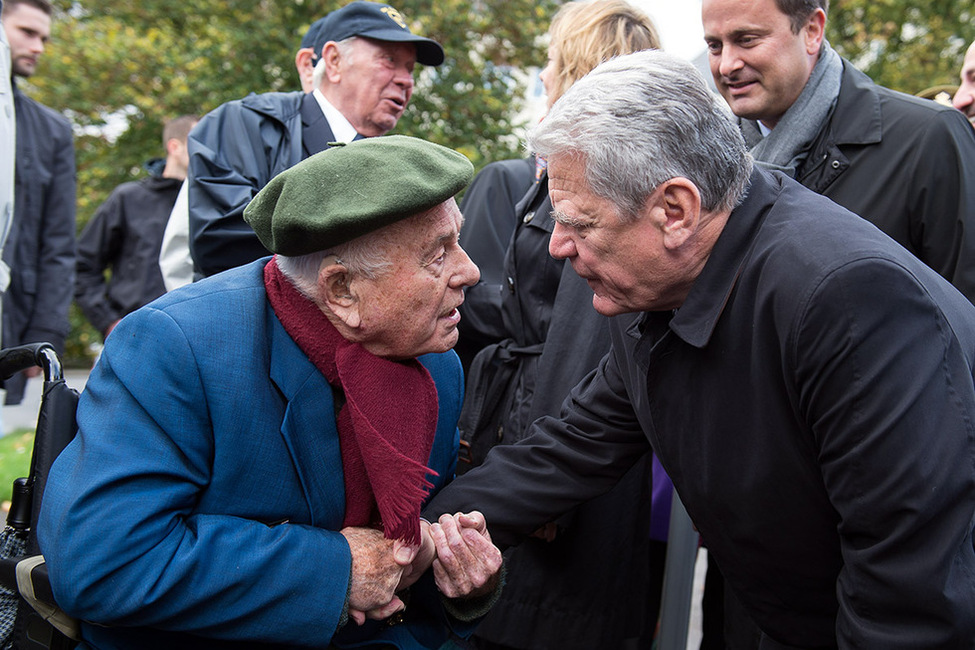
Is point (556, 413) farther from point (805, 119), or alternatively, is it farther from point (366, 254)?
point (805, 119)

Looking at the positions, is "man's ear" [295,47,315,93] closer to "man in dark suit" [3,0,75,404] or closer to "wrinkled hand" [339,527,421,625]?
"man in dark suit" [3,0,75,404]

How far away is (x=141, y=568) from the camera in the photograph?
1.76 m

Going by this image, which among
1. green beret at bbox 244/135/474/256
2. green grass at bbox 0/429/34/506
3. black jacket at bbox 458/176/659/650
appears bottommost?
green grass at bbox 0/429/34/506

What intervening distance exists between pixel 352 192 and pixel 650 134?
0.63m

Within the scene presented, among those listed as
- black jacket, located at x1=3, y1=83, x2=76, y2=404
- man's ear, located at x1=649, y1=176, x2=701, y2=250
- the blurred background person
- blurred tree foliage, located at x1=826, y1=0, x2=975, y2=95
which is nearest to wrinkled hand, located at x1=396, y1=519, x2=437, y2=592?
man's ear, located at x1=649, y1=176, x2=701, y2=250

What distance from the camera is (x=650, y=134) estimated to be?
190cm

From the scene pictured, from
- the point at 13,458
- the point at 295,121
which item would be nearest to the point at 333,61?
the point at 295,121

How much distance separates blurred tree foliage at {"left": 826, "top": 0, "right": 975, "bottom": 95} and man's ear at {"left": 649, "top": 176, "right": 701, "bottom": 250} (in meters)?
11.6

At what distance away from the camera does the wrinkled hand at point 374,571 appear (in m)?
1.99

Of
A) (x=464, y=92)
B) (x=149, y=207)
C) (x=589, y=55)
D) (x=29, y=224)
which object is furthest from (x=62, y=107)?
(x=589, y=55)

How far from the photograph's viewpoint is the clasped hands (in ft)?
6.58

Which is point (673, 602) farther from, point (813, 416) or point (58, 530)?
point (58, 530)

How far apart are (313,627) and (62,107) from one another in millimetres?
10976

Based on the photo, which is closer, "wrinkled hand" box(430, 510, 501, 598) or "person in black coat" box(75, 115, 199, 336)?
"wrinkled hand" box(430, 510, 501, 598)
